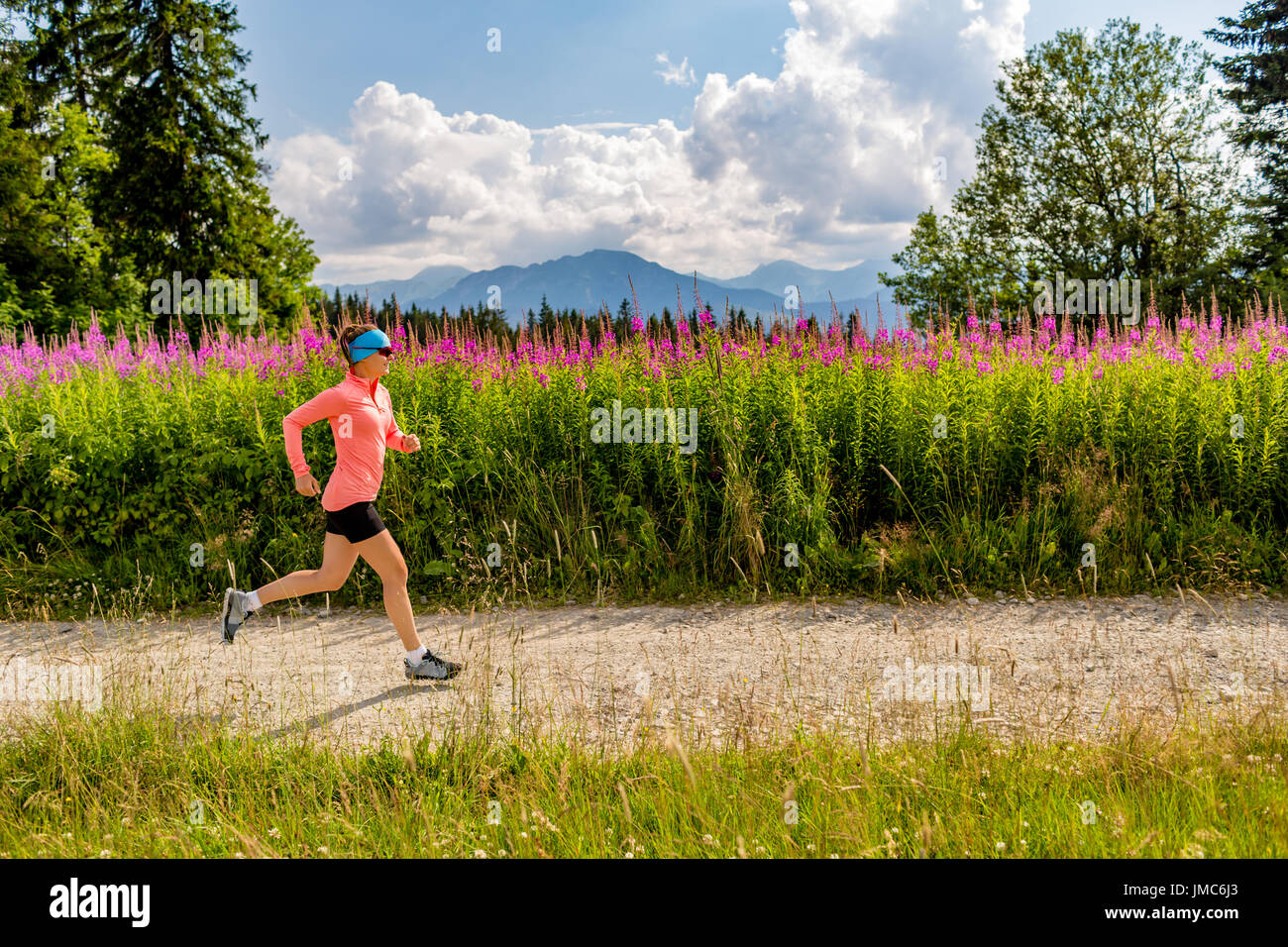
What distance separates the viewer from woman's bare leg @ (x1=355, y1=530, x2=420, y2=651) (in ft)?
16.9

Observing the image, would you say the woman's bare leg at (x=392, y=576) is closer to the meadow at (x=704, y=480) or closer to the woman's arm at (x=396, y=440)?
the woman's arm at (x=396, y=440)

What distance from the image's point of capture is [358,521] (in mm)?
5105

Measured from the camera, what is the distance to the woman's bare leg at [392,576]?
16.9 ft

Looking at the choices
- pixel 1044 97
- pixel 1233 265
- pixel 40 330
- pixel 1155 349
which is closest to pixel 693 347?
pixel 1155 349

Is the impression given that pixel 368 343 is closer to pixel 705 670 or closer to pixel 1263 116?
pixel 705 670

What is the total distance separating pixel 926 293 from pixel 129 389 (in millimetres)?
32656

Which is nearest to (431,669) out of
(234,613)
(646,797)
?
(234,613)

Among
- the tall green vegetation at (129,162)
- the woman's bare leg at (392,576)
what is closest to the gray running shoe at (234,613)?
the woman's bare leg at (392,576)

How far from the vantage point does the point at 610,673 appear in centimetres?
531

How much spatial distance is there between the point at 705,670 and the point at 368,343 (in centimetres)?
305

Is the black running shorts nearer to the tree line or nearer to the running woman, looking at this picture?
the running woman

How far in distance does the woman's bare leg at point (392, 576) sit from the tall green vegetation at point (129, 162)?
2764 cm

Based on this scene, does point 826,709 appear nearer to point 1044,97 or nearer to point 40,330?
point 40,330

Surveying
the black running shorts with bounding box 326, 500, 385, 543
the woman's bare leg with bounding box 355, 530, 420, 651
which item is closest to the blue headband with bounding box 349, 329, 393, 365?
the black running shorts with bounding box 326, 500, 385, 543
